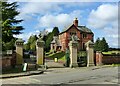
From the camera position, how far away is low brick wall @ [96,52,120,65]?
3412cm

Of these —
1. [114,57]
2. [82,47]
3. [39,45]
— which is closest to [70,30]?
[82,47]

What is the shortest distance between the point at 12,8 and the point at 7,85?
99.5 feet

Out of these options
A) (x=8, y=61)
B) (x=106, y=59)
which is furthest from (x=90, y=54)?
(x=8, y=61)

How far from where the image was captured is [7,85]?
1720 cm

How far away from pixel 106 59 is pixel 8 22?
16798 mm

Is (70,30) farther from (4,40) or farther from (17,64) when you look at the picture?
(17,64)

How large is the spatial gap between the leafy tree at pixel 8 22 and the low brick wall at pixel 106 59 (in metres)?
14.3

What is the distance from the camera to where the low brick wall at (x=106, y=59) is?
3412 centimetres

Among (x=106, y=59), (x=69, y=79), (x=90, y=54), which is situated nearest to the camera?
(x=69, y=79)

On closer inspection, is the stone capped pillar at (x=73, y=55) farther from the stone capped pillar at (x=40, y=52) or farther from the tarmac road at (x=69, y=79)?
the tarmac road at (x=69, y=79)

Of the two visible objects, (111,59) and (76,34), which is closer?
(111,59)

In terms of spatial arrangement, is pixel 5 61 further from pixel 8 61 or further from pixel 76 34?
pixel 76 34

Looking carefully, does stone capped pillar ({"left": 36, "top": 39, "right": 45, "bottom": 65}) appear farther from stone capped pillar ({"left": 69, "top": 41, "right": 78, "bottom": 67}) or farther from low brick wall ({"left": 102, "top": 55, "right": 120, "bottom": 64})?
low brick wall ({"left": 102, "top": 55, "right": 120, "bottom": 64})

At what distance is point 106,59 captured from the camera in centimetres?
3512
